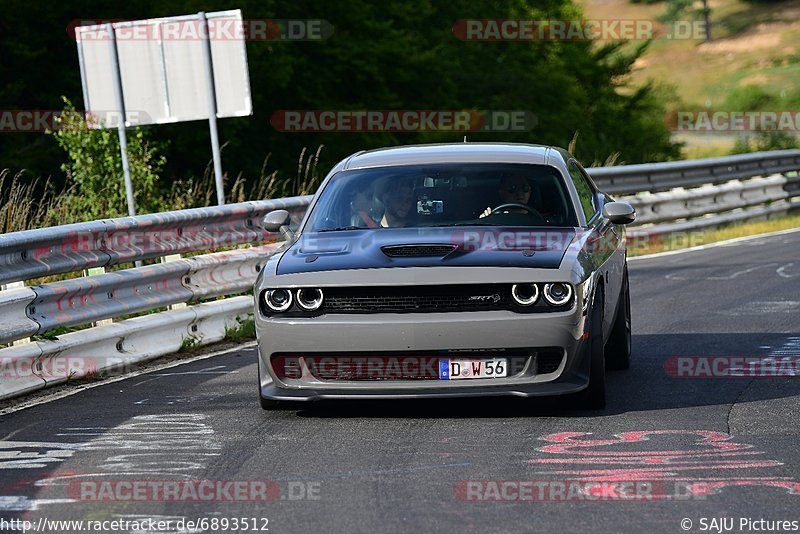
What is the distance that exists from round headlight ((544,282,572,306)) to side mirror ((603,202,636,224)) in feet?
4.81

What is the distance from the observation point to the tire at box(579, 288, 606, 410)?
795cm

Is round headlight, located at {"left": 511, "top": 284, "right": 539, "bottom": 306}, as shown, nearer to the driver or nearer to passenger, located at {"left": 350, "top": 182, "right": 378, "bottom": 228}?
the driver

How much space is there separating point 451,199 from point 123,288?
2768mm

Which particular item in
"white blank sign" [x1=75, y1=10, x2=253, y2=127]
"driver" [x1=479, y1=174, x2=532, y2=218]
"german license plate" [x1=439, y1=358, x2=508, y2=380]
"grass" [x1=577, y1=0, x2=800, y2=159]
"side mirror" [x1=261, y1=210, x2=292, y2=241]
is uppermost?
"white blank sign" [x1=75, y1=10, x2=253, y2=127]

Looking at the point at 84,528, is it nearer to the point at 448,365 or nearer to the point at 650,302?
the point at 448,365

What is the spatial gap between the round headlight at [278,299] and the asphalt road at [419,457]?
63 centimetres

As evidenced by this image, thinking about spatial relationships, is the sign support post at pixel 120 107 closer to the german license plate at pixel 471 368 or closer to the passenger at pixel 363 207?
the passenger at pixel 363 207

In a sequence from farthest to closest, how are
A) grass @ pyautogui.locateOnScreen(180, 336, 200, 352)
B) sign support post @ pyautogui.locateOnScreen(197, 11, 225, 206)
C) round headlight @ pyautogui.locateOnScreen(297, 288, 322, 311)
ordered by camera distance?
1. sign support post @ pyautogui.locateOnScreen(197, 11, 225, 206)
2. grass @ pyautogui.locateOnScreen(180, 336, 200, 352)
3. round headlight @ pyautogui.locateOnScreen(297, 288, 322, 311)

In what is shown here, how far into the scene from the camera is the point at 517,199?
29.1ft

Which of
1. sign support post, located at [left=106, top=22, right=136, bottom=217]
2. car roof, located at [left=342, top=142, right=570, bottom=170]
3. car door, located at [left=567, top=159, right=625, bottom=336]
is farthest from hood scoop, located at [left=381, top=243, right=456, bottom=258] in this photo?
sign support post, located at [left=106, top=22, right=136, bottom=217]

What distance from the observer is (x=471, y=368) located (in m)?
7.71

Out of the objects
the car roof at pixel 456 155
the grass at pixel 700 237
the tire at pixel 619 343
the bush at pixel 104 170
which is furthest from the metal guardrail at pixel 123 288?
the grass at pixel 700 237

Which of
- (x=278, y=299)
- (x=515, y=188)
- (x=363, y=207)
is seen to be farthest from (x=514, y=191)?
(x=278, y=299)

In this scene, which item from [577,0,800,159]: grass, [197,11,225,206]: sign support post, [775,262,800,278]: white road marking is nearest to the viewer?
[775,262,800,278]: white road marking
